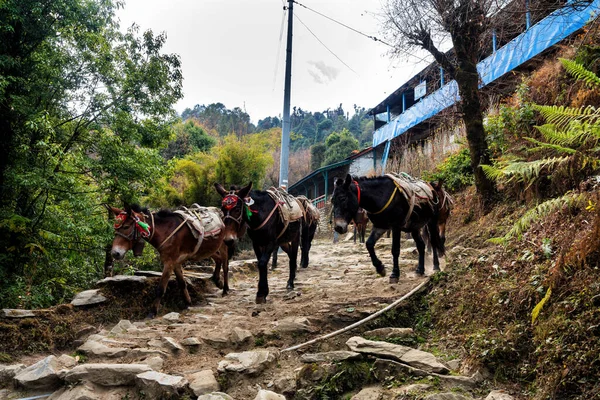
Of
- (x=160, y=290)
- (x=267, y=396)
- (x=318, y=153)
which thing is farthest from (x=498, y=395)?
(x=318, y=153)

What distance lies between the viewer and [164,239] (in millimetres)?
6574

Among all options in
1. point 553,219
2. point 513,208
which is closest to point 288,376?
point 553,219

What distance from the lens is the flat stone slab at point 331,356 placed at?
358cm

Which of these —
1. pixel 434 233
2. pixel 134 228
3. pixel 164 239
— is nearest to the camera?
pixel 134 228

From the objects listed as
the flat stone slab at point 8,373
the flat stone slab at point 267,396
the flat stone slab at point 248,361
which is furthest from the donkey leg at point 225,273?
the flat stone slab at point 267,396

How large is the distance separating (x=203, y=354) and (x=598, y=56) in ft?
25.5

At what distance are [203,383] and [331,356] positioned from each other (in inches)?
49.9

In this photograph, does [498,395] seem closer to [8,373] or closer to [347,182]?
[347,182]

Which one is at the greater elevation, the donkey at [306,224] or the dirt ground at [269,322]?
the donkey at [306,224]

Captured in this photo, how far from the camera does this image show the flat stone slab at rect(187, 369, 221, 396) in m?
3.57

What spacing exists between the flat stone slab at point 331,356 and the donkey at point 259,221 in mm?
2585

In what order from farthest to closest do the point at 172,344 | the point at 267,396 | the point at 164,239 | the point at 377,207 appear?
1. the point at 164,239
2. the point at 377,207
3. the point at 172,344
4. the point at 267,396

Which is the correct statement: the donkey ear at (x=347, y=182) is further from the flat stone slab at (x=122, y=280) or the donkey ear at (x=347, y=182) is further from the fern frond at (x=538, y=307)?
the flat stone slab at (x=122, y=280)

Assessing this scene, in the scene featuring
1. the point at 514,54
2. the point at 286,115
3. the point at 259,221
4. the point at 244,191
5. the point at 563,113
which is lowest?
the point at 259,221
